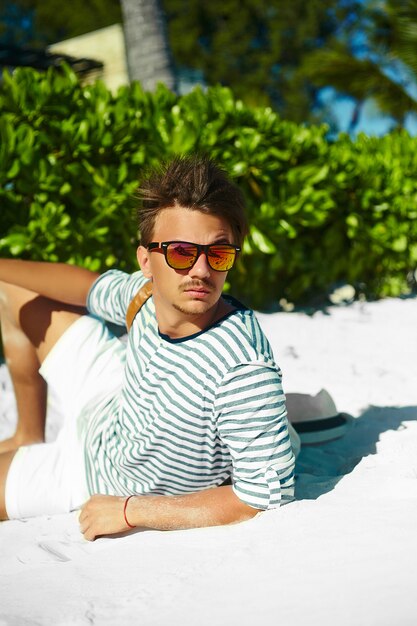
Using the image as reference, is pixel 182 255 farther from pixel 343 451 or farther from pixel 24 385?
pixel 343 451

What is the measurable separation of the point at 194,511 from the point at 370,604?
72cm

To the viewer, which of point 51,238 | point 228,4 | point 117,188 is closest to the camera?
point 51,238

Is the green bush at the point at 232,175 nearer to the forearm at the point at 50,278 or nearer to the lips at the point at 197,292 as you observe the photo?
the forearm at the point at 50,278


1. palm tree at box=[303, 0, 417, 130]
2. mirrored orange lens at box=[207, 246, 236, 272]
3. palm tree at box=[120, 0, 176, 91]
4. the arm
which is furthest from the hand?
palm tree at box=[303, 0, 417, 130]

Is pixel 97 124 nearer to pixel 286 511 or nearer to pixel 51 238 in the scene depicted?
pixel 51 238

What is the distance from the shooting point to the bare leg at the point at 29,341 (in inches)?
117

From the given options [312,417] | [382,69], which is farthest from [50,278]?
[382,69]

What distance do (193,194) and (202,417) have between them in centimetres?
67

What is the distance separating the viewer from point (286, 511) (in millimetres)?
2148

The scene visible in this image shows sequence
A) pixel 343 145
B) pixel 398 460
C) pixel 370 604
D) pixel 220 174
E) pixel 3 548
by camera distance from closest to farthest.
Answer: pixel 370 604
pixel 220 174
pixel 3 548
pixel 398 460
pixel 343 145

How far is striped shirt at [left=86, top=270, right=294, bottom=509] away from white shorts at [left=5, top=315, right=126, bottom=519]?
27 cm

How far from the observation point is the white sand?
1.62 metres

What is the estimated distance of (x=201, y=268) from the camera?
6.78 feet

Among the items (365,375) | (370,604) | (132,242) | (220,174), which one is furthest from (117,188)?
(370,604)
